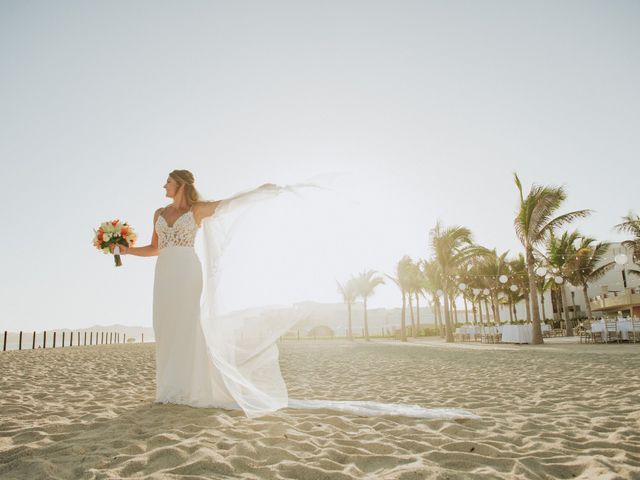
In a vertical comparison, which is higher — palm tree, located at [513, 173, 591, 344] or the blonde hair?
palm tree, located at [513, 173, 591, 344]

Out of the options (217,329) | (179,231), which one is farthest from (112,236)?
(217,329)

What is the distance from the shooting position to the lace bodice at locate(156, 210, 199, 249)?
15.4ft

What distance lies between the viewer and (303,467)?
8.62 ft

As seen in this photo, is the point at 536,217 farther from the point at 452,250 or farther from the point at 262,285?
the point at 262,285

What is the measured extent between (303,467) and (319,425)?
3.61ft

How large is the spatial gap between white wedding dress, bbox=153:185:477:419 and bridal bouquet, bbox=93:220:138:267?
0.56 metres

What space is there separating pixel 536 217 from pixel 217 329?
1834 cm

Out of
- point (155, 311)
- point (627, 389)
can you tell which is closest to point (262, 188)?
point (155, 311)

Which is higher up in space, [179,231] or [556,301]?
[179,231]

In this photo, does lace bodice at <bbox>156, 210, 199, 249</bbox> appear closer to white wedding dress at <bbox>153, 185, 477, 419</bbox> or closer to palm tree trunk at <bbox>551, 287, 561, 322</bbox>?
white wedding dress at <bbox>153, 185, 477, 419</bbox>

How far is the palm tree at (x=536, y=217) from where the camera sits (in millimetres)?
18953

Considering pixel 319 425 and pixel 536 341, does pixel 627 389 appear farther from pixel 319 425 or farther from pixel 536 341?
pixel 536 341

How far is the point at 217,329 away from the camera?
4527 millimetres

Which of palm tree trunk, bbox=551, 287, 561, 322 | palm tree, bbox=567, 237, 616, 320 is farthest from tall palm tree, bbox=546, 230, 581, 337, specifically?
palm tree trunk, bbox=551, 287, 561, 322
